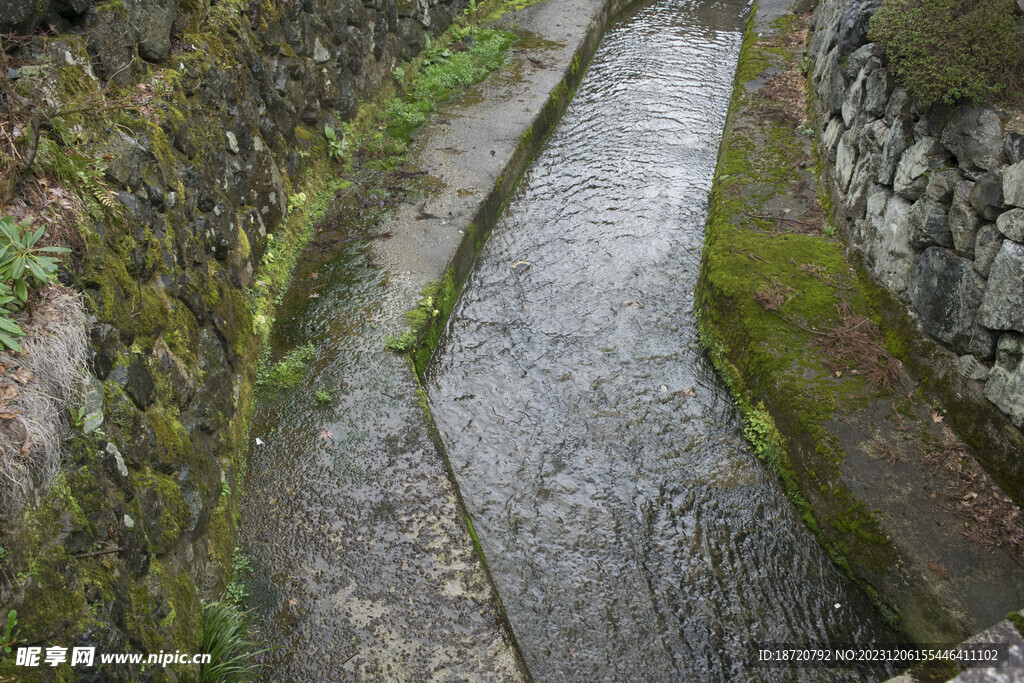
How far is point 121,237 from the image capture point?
3.94m

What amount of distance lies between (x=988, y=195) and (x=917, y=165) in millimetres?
882

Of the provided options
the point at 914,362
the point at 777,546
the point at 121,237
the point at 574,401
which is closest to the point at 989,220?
the point at 914,362

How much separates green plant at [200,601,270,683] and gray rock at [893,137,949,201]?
5.46 m

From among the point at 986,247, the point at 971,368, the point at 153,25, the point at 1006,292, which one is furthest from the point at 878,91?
the point at 153,25

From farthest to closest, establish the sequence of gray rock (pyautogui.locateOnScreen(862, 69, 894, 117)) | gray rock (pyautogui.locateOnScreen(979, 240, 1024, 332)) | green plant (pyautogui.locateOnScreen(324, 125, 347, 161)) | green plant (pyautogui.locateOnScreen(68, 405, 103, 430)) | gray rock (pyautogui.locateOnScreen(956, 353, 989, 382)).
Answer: green plant (pyautogui.locateOnScreen(324, 125, 347, 161)), gray rock (pyautogui.locateOnScreen(862, 69, 894, 117)), gray rock (pyautogui.locateOnScreen(956, 353, 989, 382)), gray rock (pyautogui.locateOnScreen(979, 240, 1024, 332)), green plant (pyautogui.locateOnScreen(68, 405, 103, 430))

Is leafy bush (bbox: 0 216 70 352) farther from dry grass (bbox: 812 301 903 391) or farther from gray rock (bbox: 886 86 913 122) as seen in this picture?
gray rock (bbox: 886 86 913 122)

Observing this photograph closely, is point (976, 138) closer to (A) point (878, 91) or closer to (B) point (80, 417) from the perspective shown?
(A) point (878, 91)

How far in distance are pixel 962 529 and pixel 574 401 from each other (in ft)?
9.09

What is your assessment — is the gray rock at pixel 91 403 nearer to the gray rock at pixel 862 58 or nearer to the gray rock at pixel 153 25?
the gray rock at pixel 153 25

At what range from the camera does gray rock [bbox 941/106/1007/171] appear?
4398mm

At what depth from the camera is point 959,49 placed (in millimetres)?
4742

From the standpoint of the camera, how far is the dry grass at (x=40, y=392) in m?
2.75

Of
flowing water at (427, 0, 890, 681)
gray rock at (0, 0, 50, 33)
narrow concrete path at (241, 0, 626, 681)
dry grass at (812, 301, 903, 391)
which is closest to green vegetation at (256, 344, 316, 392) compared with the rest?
narrow concrete path at (241, 0, 626, 681)

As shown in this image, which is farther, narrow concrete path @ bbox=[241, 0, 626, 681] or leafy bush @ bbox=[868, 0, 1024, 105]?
leafy bush @ bbox=[868, 0, 1024, 105]
